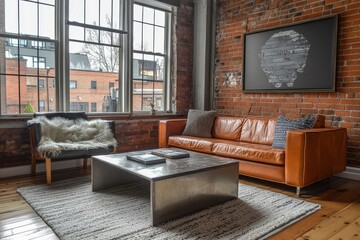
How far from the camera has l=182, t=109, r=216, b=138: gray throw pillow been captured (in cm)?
415

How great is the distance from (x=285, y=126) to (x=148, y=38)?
269 centimetres

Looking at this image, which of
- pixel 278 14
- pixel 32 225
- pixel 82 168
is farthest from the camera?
pixel 278 14

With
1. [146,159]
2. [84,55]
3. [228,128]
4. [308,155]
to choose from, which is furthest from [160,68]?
[308,155]

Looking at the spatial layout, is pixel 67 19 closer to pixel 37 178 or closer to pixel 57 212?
pixel 37 178

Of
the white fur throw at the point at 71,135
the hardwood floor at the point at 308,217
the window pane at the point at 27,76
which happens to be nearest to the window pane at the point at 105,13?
the window pane at the point at 27,76

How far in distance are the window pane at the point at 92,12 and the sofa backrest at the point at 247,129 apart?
2.29m

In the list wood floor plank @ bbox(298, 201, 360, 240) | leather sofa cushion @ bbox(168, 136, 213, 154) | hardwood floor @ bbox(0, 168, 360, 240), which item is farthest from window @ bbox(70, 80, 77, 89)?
wood floor plank @ bbox(298, 201, 360, 240)

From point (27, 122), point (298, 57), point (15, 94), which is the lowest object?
point (27, 122)

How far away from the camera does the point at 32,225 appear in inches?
81.0

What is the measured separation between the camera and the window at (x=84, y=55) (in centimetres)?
346

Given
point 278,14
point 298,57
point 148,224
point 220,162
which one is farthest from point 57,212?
point 278,14

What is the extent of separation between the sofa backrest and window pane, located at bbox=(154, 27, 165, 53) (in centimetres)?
160

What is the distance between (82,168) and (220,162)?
6.83 feet

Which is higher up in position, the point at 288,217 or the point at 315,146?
the point at 315,146
